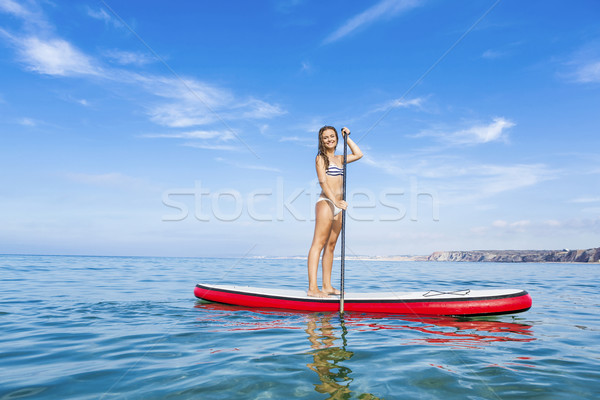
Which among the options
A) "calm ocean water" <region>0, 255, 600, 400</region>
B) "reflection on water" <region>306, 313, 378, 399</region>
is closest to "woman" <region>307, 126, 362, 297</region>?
"calm ocean water" <region>0, 255, 600, 400</region>

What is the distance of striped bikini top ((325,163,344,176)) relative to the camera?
21.8 feet

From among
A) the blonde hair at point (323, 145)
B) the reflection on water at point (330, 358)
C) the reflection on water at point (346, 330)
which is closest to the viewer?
the reflection on water at point (330, 358)

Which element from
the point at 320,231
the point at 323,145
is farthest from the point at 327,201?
the point at 323,145

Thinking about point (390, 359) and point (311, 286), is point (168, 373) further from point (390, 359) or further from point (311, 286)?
point (311, 286)

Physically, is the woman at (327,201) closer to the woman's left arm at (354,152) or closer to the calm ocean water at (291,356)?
the woman's left arm at (354,152)

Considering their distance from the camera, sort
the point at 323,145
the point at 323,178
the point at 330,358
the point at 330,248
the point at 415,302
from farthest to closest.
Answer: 1. the point at 330,248
2. the point at 323,145
3. the point at 323,178
4. the point at 415,302
5. the point at 330,358

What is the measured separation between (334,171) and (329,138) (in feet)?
→ 2.02

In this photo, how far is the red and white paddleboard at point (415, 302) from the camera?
5.93 metres

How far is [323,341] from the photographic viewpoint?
4.52 metres

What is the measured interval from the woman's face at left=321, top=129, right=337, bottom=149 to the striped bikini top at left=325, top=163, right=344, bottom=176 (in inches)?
14.2

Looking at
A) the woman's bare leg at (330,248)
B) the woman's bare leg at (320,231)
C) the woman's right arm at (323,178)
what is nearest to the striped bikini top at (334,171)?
the woman's right arm at (323,178)

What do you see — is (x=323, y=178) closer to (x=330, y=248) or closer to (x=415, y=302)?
(x=330, y=248)

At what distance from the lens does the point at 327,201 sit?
261 inches

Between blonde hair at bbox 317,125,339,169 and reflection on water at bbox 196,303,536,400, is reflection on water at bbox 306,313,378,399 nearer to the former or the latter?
reflection on water at bbox 196,303,536,400
